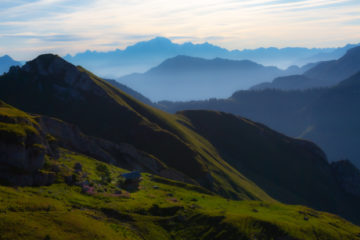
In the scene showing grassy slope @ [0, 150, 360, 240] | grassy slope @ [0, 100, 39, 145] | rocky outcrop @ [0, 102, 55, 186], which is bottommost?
grassy slope @ [0, 150, 360, 240]

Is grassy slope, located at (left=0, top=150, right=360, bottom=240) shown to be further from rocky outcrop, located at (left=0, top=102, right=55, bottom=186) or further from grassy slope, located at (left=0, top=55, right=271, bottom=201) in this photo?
grassy slope, located at (left=0, top=55, right=271, bottom=201)

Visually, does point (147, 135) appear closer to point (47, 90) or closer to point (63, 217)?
point (47, 90)

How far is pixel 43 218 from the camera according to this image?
1535 inches

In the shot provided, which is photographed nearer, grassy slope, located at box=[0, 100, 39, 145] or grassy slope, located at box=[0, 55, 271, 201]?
grassy slope, located at box=[0, 100, 39, 145]

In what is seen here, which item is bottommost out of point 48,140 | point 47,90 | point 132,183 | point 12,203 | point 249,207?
point 249,207

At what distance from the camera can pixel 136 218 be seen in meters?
50.6

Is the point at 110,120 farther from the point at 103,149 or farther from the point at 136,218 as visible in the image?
the point at 136,218

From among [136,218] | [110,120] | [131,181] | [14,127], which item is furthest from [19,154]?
[110,120]

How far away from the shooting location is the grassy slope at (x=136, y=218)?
38219 millimetres

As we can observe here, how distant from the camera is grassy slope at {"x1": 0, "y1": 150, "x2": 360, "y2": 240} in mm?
38219

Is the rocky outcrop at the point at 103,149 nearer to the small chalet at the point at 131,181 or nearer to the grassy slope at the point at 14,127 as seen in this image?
the grassy slope at the point at 14,127

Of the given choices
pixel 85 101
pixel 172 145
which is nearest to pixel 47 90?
pixel 85 101

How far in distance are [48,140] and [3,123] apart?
17.1 metres

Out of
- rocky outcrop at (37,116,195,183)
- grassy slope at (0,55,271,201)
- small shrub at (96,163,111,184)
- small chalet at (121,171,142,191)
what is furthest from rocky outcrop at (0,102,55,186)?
grassy slope at (0,55,271,201)
